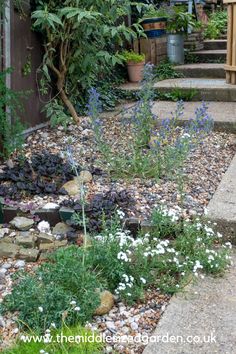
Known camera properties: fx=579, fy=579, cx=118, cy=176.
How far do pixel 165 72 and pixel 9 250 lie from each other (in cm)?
460

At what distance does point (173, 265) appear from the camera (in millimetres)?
2766

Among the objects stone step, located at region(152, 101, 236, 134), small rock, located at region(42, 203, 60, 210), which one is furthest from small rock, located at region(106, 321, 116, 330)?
stone step, located at region(152, 101, 236, 134)

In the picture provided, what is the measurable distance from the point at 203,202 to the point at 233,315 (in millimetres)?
1136

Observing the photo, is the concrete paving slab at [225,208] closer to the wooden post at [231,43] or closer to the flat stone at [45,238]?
the flat stone at [45,238]

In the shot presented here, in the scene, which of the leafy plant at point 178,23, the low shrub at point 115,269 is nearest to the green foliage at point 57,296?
the low shrub at point 115,269

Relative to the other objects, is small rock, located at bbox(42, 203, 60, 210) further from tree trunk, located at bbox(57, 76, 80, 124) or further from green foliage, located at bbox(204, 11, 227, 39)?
green foliage, located at bbox(204, 11, 227, 39)

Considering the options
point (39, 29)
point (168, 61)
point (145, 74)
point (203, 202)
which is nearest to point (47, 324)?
point (203, 202)

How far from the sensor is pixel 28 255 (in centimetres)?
301

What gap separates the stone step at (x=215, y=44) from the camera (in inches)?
342

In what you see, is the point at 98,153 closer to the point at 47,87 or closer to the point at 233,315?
the point at 47,87

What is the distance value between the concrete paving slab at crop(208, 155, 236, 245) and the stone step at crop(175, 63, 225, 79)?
350cm

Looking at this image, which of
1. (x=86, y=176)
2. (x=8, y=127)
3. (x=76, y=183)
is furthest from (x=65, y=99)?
(x=76, y=183)

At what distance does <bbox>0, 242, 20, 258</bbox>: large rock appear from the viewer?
3.04 meters

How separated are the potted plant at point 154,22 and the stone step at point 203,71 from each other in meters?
0.76
